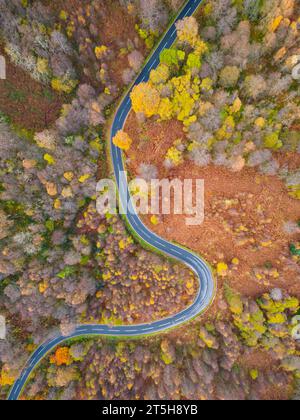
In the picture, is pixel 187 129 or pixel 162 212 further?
pixel 162 212

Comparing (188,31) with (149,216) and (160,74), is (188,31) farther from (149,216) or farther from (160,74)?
(149,216)

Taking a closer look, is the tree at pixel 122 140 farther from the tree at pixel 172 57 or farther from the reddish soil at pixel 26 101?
the reddish soil at pixel 26 101

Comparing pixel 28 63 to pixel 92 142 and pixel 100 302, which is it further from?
pixel 100 302

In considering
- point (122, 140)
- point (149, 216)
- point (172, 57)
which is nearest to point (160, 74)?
point (172, 57)

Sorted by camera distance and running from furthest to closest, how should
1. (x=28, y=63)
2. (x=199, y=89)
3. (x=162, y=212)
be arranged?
(x=162, y=212)
(x=28, y=63)
(x=199, y=89)

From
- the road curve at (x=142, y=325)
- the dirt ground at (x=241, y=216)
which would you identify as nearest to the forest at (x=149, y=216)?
the dirt ground at (x=241, y=216)

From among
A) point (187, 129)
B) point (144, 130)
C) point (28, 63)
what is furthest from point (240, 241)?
point (28, 63)

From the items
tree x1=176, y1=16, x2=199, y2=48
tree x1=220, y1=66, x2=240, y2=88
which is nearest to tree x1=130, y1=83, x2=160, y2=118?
tree x1=176, y1=16, x2=199, y2=48
